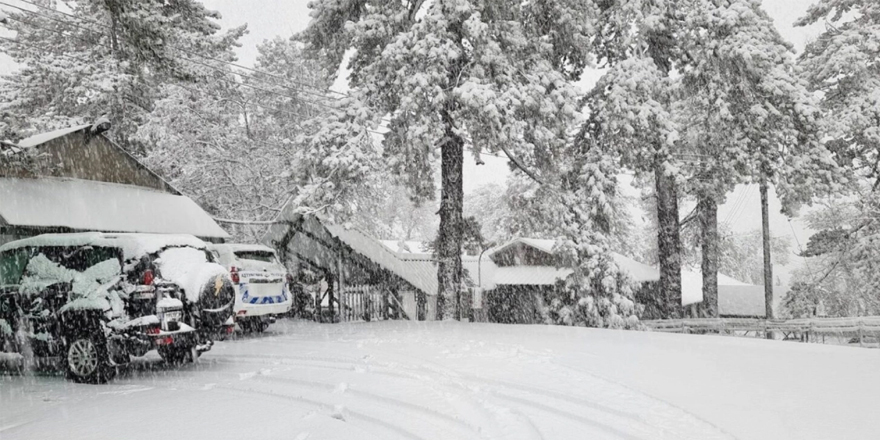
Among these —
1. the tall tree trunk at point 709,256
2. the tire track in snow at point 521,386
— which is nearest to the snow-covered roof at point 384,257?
the tire track in snow at point 521,386

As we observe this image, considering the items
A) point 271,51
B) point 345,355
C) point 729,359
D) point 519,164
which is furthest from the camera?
point 271,51

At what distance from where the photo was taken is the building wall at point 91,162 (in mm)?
15570

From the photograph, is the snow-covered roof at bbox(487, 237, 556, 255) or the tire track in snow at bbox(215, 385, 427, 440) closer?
the tire track in snow at bbox(215, 385, 427, 440)

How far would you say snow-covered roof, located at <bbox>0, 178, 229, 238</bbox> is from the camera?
13.8m

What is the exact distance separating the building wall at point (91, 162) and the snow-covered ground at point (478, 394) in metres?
8.19

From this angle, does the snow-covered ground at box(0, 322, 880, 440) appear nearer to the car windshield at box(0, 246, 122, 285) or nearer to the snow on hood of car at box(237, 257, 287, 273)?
the car windshield at box(0, 246, 122, 285)

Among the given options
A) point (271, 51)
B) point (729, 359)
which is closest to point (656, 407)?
point (729, 359)

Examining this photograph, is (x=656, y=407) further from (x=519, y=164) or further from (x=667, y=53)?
(x=667, y=53)

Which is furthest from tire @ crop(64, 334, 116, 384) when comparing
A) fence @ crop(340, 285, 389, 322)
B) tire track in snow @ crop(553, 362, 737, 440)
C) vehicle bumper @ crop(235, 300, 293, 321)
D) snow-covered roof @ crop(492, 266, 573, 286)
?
snow-covered roof @ crop(492, 266, 573, 286)

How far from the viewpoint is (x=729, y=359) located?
8.84m

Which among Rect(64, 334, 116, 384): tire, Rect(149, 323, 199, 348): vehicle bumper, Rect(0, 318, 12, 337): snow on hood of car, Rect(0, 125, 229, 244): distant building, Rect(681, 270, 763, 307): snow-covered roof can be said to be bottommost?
Rect(681, 270, 763, 307): snow-covered roof

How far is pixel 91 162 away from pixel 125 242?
9888 mm

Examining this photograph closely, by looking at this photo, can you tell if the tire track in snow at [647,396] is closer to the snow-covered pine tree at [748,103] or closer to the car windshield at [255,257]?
the car windshield at [255,257]

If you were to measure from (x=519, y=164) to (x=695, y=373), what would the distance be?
9.96 m
